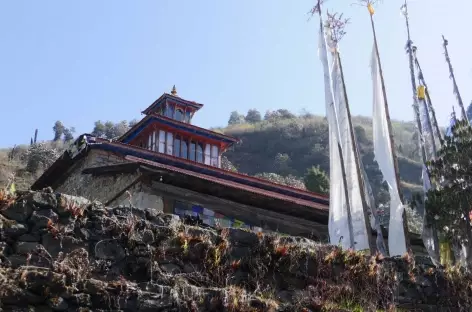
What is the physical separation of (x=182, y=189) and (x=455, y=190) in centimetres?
680

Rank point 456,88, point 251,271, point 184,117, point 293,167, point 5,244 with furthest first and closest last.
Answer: point 293,167
point 184,117
point 456,88
point 251,271
point 5,244

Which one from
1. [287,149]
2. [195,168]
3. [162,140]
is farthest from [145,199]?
[287,149]

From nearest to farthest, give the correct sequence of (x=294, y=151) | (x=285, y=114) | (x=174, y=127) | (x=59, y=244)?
(x=59, y=244)
(x=174, y=127)
(x=294, y=151)
(x=285, y=114)

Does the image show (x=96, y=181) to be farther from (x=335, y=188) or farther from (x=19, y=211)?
(x=19, y=211)

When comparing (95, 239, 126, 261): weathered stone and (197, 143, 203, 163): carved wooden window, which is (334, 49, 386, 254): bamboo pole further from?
(197, 143, 203, 163): carved wooden window

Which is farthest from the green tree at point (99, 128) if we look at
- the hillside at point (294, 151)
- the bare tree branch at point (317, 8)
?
the bare tree branch at point (317, 8)

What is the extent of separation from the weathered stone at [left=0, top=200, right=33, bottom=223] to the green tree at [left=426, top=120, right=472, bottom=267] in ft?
27.9

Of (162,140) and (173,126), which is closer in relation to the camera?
(162,140)

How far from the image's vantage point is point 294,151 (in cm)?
7094

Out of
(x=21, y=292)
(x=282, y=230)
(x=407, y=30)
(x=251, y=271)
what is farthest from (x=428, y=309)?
(x=407, y=30)

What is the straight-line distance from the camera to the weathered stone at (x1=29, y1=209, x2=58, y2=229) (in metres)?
7.39

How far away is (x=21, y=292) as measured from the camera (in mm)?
6578

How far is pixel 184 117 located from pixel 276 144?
44338 mm

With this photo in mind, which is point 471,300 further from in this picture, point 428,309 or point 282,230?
point 282,230
